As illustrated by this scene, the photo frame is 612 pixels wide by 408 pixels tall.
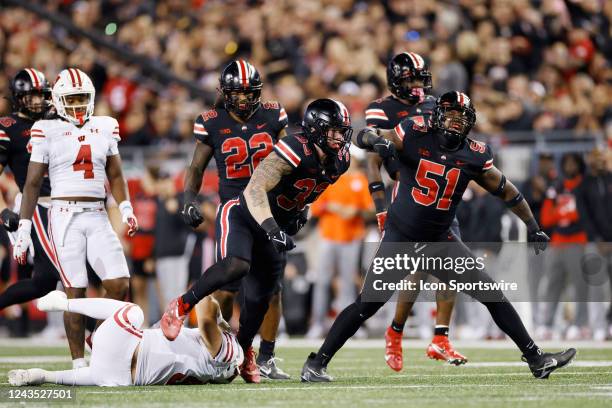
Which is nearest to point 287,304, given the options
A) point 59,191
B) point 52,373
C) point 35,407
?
point 59,191

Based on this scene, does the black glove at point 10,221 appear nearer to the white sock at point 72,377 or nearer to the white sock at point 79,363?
the white sock at point 79,363

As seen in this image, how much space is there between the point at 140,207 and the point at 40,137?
21.6 feet

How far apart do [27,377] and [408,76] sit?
3.94m

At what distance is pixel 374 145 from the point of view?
7594 mm

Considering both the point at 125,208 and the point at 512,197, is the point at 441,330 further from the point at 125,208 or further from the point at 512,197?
the point at 125,208

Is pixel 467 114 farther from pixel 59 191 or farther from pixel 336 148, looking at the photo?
pixel 59 191

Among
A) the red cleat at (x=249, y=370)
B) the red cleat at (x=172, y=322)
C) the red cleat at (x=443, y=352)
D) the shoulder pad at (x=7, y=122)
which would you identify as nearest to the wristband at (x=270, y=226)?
the red cleat at (x=172, y=322)

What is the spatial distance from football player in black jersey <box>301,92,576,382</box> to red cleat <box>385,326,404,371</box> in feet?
2.25

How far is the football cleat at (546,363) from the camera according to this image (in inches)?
301

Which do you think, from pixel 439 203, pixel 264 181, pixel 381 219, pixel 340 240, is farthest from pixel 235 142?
pixel 340 240

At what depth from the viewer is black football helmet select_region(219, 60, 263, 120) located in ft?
26.8

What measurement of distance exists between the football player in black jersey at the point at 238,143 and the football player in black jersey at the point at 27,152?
134 cm

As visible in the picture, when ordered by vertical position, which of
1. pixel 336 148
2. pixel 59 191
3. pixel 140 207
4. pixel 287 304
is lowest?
pixel 287 304

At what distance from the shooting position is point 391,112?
9.29 meters
